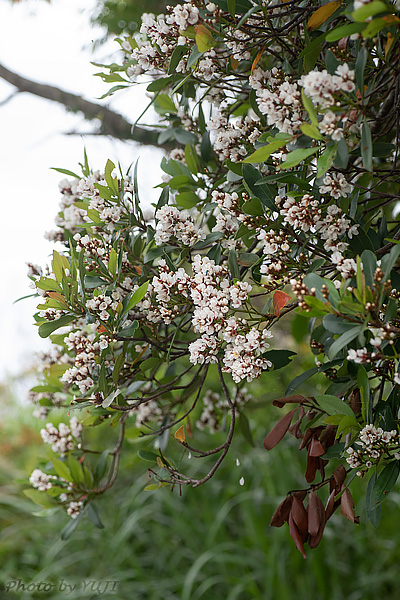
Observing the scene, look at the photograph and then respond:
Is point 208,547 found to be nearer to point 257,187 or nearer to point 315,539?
point 315,539

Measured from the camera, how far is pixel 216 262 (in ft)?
2.36

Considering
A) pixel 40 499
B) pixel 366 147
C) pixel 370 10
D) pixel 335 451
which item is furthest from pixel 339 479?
pixel 40 499

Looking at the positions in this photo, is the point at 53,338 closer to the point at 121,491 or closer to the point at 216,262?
the point at 216,262

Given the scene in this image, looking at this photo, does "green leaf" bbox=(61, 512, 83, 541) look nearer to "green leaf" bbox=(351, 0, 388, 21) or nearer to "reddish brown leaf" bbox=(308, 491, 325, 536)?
"reddish brown leaf" bbox=(308, 491, 325, 536)

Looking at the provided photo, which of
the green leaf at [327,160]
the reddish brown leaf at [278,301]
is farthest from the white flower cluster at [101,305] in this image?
the green leaf at [327,160]

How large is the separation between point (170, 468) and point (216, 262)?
0.31 metres

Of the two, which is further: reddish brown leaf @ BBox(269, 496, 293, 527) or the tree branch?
the tree branch

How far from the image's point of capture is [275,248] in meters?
0.63

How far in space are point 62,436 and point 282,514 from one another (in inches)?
20.5

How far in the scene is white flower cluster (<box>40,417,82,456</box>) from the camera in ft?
3.30

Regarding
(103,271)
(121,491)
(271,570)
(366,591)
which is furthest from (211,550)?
(103,271)

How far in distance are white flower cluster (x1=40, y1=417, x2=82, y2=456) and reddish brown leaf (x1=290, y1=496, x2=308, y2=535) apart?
1.70ft

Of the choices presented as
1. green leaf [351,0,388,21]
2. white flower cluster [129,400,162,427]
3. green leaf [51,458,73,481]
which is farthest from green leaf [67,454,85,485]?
green leaf [351,0,388,21]

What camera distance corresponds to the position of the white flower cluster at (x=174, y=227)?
2.34 ft
